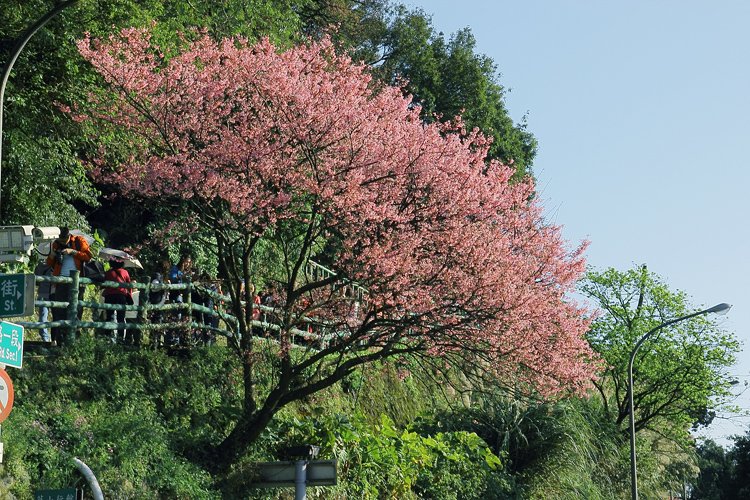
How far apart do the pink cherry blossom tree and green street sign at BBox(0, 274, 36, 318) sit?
25.7 feet

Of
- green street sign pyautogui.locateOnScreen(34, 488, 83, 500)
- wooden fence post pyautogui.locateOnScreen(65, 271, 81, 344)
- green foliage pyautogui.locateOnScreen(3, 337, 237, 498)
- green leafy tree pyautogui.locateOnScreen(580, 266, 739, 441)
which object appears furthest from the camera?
green leafy tree pyautogui.locateOnScreen(580, 266, 739, 441)

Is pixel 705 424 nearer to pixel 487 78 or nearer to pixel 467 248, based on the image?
pixel 487 78

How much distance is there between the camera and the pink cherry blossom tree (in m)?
19.9

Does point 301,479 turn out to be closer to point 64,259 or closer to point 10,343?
point 64,259

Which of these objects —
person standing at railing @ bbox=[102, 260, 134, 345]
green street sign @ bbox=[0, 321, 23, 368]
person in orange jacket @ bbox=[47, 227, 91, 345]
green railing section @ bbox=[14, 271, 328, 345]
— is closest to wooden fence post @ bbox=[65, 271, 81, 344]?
green railing section @ bbox=[14, 271, 328, 345]

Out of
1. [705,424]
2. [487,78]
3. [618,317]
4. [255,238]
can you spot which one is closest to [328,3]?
[487,78]

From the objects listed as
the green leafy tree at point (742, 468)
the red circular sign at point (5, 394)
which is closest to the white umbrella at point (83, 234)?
the red circular sign at point (5, 394)

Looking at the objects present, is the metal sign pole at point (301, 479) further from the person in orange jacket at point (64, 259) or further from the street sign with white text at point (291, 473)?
the person in orange jacket at point (64, 259)

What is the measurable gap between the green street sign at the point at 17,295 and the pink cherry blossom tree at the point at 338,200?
25.7 feet

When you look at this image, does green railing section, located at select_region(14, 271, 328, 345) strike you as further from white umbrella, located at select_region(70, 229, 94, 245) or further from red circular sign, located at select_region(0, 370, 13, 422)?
red circular sign, located at select_region(0, 370, 13, 422)

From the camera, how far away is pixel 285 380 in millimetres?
20422

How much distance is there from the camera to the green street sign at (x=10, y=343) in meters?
11.7

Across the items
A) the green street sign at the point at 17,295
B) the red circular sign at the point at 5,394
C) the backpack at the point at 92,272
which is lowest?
the red circular sign at the point at 5,394

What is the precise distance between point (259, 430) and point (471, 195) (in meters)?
5.42
